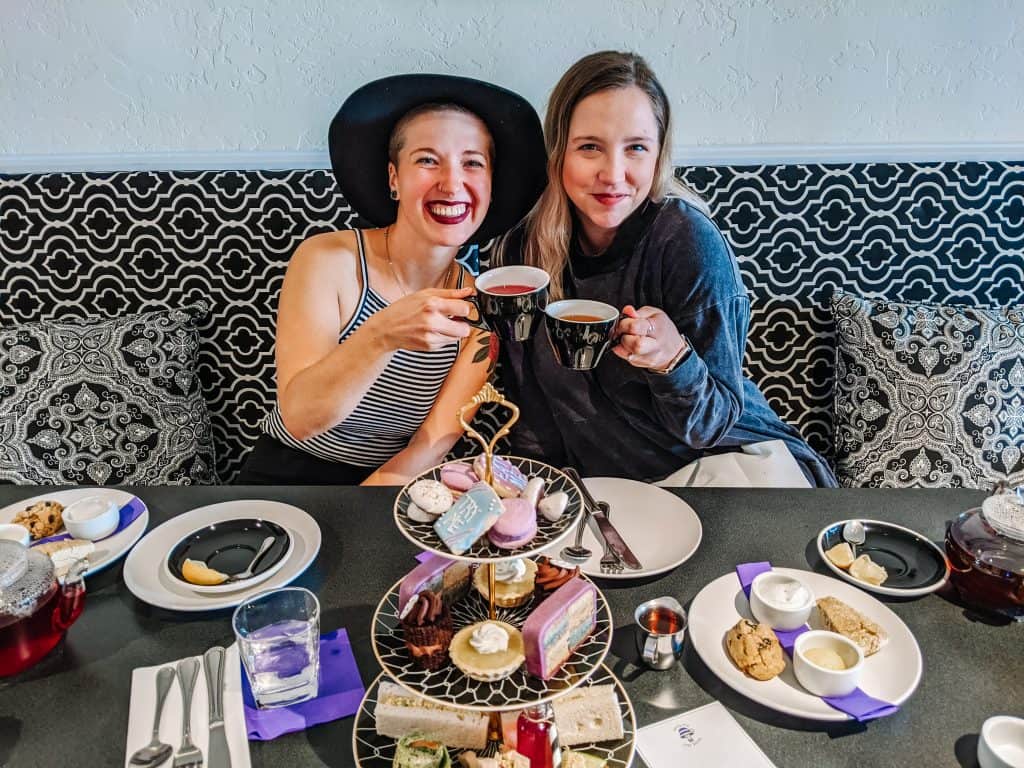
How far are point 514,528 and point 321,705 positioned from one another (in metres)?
0.44

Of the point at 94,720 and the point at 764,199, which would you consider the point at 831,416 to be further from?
the point at 94,720

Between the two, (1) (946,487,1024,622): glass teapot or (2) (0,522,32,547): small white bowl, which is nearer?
(1) (946,487,1024,622): glass teapot

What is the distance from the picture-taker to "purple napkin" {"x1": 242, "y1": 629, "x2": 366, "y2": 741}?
952mm

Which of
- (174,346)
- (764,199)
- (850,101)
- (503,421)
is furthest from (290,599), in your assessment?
(850,101)

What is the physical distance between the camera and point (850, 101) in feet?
6.73

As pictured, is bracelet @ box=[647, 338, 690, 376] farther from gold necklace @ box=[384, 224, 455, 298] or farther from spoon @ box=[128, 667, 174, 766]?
spoon @ box=[128, 667, 174, 766]

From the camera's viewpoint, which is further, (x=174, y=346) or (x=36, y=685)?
(x=174, y=346)

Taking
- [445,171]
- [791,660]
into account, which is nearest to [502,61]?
[445,171]

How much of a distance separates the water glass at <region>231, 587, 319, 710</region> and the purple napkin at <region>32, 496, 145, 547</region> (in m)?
0.46

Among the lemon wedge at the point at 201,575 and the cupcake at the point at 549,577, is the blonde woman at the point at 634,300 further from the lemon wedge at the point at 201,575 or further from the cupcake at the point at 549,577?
the lemon wedge at the point at 201,575

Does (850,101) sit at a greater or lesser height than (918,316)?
greater

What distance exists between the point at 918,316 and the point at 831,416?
1.26ft

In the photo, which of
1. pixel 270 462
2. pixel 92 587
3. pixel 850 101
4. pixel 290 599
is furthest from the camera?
pixel 850 101

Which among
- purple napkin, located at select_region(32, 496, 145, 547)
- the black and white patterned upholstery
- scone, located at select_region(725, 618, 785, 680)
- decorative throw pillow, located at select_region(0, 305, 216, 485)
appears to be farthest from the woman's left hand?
decorative throw pillow, located at select_region(0, 305, 216, 485)
